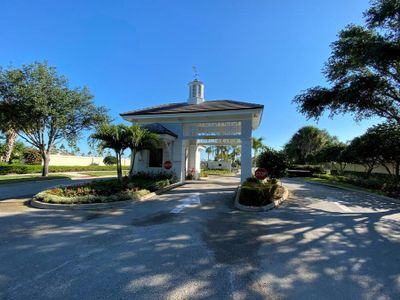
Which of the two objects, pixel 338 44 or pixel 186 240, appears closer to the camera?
pixel 186 240

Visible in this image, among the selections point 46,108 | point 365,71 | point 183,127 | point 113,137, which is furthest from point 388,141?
point 46,108

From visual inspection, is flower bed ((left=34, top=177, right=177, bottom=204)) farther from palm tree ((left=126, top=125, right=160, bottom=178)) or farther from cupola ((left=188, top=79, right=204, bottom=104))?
cupola ((left=188, top=79, right=204, bottom=104))

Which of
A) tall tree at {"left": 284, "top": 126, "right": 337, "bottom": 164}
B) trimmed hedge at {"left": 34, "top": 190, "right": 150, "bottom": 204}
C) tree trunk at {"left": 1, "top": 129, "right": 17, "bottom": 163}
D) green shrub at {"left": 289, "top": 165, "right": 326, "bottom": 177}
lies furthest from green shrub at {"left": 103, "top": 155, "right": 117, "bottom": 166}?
trimmed hedge at {"left": 34, "top": 190, "right": 150, "bottom": 204}

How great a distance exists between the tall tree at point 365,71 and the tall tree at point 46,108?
19.3 metres

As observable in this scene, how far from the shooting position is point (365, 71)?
14023 mm

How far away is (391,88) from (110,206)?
620 inches

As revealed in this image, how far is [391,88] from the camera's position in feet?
44.0

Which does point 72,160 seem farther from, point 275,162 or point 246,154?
point 275,162

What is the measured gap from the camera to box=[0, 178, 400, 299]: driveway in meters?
3.47

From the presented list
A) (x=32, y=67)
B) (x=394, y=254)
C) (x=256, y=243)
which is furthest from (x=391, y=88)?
(x=32, y=67)

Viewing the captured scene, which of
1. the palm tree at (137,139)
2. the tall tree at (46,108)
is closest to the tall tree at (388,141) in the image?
the palm tree at (137,139)

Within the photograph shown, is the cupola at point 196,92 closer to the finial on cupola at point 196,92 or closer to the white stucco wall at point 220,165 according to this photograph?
the finial on cupola at point 196,92

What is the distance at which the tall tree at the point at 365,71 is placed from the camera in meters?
10.8

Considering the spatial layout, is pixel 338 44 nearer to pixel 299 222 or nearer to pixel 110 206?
pixel 299 222
